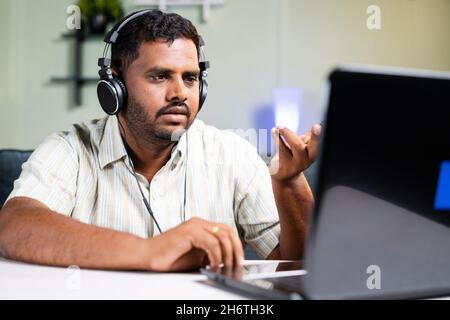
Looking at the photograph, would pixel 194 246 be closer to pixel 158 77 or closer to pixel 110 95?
pixel 110 95

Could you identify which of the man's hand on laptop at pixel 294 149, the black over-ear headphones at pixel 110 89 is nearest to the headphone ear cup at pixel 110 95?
the black over-ear headphones at pixel 110 89

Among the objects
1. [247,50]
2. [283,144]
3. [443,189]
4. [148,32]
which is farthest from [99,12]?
[443,189]

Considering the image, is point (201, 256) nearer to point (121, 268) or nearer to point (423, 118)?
point (121, 268)

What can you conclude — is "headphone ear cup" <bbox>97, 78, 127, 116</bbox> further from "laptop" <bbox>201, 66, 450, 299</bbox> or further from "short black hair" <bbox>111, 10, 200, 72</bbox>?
"laptop" <bbox>201, 66, 450, 299</bbox>

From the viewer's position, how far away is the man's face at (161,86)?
1.27 m

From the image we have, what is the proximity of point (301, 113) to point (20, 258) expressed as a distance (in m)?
2.27

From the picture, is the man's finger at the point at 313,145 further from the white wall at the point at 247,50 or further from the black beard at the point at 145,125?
the white wall at the point at 247,50

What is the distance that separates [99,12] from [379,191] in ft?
9.06

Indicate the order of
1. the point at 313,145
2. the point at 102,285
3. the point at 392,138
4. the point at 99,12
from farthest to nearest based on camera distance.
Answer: the point at 99,12 < the point at 313,145 < the point at 102,285 < the point at 392,138

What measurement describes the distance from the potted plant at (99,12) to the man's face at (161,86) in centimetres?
188

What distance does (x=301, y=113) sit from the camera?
3.02 metres

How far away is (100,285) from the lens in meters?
0.70

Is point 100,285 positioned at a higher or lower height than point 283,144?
lower

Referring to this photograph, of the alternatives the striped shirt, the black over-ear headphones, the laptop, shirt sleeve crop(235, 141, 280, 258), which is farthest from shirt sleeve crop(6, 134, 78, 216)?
the laptop
